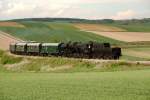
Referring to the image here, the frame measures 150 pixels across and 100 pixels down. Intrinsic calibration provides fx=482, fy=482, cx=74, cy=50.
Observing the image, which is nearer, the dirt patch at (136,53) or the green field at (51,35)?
the dirt patch at (136,53)

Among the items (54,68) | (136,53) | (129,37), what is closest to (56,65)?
(54,68)

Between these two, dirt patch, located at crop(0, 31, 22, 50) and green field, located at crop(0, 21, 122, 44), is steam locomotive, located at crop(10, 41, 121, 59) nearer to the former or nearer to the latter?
dirt patch, located at crop(0, 31, 22, 50)

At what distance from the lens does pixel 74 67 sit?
5378 centimetres

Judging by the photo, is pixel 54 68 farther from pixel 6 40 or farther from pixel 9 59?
pixel 6 40

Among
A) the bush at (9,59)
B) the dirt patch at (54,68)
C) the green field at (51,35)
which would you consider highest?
→ the green field at (51,35)

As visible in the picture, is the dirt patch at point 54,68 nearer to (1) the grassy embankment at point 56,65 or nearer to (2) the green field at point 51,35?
(1) the grassy embankment at point 56,65

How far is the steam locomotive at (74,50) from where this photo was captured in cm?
6000

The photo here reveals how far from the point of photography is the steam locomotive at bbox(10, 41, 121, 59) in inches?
2362

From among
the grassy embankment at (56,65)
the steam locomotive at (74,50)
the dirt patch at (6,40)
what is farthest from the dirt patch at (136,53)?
the dirt patch at (6,40)

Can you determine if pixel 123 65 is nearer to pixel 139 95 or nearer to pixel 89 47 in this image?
pixel 89 47

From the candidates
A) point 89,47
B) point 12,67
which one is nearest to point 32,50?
point 12,67

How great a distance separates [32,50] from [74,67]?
2131 cm

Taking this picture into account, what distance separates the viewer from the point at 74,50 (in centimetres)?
6412

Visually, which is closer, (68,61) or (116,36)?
(68,61)
